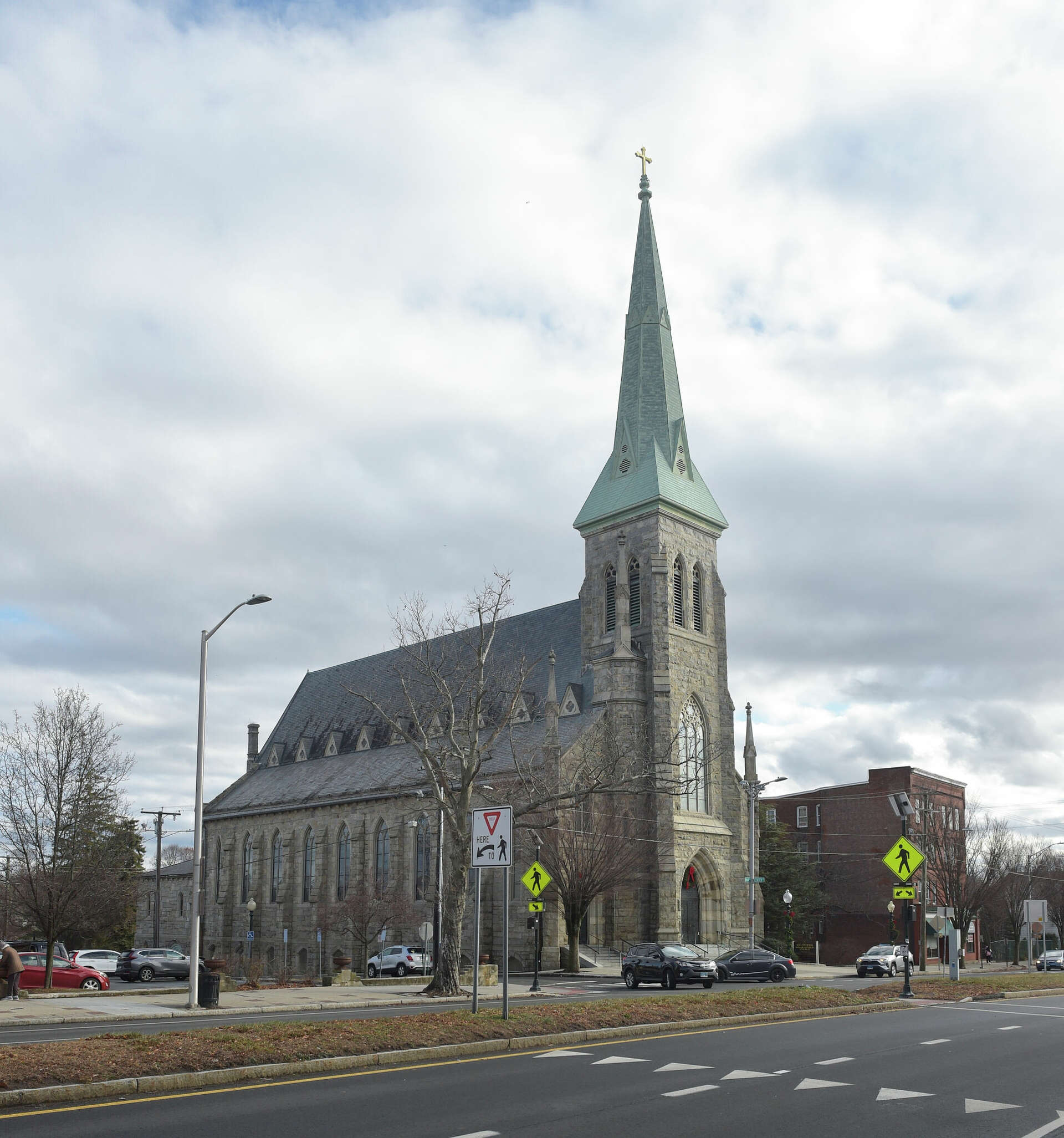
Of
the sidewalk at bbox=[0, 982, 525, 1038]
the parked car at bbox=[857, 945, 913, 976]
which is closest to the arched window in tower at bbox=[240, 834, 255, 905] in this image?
the parked car at bbox=[857, 945, 913, 976]

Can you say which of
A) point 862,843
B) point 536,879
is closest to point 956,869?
point 862,843

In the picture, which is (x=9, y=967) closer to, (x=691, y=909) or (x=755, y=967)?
(x=755, y=967)

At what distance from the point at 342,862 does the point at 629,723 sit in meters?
21.6

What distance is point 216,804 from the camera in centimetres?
8162

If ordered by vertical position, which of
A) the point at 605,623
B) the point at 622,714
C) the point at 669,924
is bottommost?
the point at 669,924

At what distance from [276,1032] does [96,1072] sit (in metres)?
3.56

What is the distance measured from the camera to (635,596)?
2341 inches

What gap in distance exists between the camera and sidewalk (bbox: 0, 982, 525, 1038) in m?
21.8

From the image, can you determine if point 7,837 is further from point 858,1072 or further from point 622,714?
point 858,1072

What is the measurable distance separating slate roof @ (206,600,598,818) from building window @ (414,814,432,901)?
7.76 feet

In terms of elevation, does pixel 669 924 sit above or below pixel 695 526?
below

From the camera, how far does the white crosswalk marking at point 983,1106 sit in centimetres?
1089

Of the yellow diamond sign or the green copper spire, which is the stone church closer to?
the green copper spire

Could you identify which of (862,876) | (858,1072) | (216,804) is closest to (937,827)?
(862,876)
